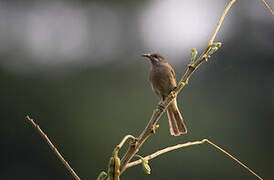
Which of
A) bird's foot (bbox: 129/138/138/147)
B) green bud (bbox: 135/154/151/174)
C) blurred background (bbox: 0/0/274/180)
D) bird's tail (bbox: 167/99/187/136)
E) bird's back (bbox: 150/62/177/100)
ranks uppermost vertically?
bird's foot (bbox: 129/138/138/147)

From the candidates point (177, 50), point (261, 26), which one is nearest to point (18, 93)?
point (177, 50)

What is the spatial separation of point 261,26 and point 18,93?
27.7 ft

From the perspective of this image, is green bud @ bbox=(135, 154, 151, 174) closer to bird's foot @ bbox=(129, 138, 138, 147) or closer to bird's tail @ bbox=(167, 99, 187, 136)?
bird's foot @ bbox=(129, 138, 138, 147)

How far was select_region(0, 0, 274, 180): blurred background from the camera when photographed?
12.5 meters

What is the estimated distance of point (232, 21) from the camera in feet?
67.6

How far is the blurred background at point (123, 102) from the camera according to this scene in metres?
12.5

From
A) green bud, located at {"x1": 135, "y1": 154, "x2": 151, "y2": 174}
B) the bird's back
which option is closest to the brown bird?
the bird's back

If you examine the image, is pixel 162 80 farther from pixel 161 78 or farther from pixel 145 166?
pixel 145 166

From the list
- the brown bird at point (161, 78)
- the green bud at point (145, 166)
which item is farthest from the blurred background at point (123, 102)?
the green bud at point (145, 166)

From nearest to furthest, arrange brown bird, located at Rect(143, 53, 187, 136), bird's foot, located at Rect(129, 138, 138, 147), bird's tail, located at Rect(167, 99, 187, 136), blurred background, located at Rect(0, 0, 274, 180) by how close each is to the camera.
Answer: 1. bird's foot, located at Rect(129, 138, 138, 147)
2. bird's tail, located at Rect(167, 99, 187, 136)
3. brown bird, located at Rect(143, 53, 187, 136)
4. blurred background, located at Rect(0, 0, 274, 180)

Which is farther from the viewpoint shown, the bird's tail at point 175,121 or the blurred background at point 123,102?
the blurred background at point 123,102

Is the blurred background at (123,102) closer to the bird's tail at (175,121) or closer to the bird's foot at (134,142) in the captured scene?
the bird's tail at (175,121)

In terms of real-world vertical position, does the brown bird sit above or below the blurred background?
above

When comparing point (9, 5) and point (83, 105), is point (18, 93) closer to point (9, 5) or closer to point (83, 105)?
point (83, 105)
